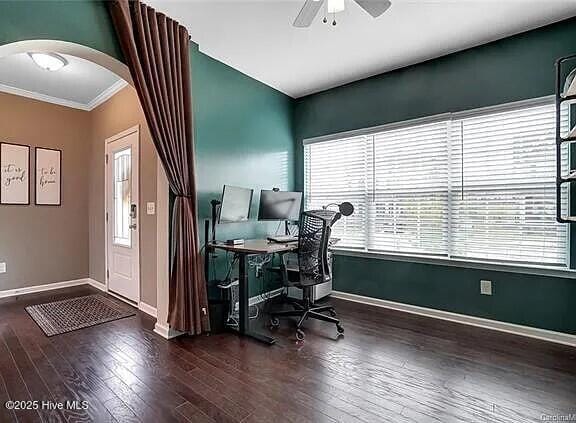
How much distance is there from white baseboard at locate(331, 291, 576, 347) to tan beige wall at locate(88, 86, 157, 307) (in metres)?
2.45

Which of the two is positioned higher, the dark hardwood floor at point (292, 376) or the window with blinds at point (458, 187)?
the window with blinds at point (458, 187)

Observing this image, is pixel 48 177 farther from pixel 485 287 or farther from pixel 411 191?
pixel 485 287

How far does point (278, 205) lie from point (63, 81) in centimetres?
316

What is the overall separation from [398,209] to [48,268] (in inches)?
191

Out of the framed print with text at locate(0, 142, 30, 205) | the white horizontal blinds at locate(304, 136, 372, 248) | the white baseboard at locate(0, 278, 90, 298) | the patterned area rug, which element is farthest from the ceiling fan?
the white baseboard at locate(0, 278, 90, 298)

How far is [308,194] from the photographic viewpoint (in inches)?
175

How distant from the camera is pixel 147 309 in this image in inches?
136

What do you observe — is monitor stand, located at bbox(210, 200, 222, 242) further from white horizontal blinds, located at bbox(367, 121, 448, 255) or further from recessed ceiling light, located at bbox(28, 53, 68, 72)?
recessed ceiling light, located at bbox(28, 53, 68, 72)

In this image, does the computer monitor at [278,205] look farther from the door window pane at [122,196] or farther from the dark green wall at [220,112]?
the door window pane at [122,196]

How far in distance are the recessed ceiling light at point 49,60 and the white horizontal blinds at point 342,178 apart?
9.79ft

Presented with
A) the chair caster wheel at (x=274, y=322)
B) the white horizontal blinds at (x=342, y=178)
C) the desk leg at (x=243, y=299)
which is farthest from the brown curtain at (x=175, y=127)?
the white horizontal blinds at (x=342, y=178)

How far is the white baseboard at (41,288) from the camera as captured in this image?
3.99 metres

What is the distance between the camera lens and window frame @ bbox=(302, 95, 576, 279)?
2686 millimetres

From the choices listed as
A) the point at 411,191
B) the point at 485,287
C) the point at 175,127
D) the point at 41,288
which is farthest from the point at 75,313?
the point at 485,287
